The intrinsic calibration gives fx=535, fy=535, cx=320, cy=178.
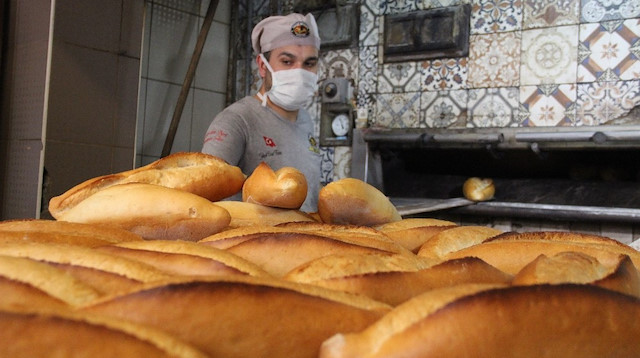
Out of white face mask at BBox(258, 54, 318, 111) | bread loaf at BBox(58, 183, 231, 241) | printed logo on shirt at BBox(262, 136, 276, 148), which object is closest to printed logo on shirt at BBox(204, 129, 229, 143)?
printed logo on shirt at BBox(262, 136, 276, 148)

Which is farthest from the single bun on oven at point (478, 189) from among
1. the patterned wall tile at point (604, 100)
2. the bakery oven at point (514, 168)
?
the patterned wall tile at point (604, 100)

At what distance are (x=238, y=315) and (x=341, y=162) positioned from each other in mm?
4469

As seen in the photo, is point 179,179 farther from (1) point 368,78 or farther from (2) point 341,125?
(1) point 368,78

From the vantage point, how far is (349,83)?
4746 millimetres

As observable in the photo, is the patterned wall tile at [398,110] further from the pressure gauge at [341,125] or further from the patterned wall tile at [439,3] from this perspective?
the patterned wall tile at [439,3]

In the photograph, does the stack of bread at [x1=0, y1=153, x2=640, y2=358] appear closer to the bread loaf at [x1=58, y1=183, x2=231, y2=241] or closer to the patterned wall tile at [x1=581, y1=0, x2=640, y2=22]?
the bread loaf at [x1=58, y1=183, x2=231, y2=241]

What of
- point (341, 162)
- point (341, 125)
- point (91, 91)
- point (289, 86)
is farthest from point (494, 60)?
point (91, 91)

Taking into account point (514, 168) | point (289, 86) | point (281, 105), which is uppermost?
point (289, 86)

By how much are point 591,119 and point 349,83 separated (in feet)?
6.43

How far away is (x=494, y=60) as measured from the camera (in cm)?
425

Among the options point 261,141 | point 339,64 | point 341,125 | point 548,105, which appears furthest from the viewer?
point 339,64

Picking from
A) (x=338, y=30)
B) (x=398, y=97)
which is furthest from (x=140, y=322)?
(x=338, y=30)

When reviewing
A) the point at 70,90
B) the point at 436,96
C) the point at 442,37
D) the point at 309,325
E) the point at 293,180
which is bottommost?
the point at 309,325

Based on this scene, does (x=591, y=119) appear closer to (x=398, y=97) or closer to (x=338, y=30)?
(x=398, y=97)
